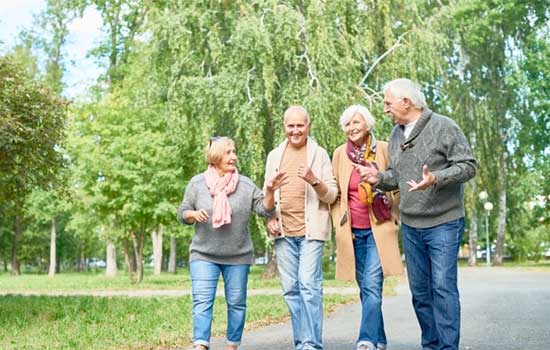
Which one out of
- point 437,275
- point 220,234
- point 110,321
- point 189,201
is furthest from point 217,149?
point 110,321

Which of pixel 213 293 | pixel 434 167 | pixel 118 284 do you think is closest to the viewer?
pixel 434 167

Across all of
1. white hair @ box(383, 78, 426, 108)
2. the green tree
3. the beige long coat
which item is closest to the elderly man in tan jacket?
the beige long coat

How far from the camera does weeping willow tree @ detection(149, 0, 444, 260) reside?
24.0m

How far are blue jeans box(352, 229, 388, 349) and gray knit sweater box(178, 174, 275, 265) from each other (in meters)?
0.87

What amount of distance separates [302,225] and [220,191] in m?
0.76

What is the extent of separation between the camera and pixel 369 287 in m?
7.38

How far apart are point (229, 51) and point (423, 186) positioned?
18.9m

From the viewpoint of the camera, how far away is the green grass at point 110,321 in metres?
9.09

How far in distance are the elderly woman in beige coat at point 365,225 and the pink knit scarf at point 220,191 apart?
0.87 meters

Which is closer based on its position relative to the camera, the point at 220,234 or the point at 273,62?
the point at 220,234

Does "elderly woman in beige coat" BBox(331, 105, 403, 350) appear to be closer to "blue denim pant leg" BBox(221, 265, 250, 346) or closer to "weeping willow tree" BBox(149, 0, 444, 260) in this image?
"blue denim pant leg" BBox(221, 265, 250, 346)

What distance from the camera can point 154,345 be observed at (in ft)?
29.0

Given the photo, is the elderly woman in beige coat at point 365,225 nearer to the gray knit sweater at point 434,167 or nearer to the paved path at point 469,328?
the gray knit sweater at point 434,167

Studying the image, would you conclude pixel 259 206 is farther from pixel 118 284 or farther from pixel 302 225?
pixel 118 284
